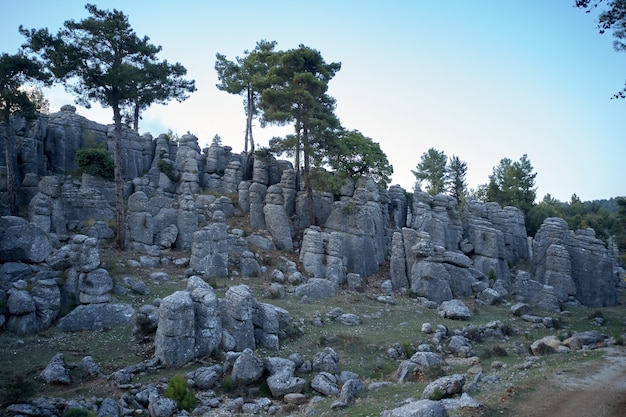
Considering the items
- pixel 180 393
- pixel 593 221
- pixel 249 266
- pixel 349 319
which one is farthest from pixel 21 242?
pixel 593 221

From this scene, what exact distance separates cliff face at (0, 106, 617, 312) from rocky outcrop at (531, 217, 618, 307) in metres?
0.10

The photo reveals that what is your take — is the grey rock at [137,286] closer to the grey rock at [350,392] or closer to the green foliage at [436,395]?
the grey rock at [350,392]

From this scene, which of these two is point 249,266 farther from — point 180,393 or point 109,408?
point 109,408

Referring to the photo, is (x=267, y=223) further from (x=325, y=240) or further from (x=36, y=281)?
(x=36, y=281)

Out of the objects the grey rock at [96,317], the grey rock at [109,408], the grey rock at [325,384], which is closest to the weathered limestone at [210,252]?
the grey rock at [96,317]

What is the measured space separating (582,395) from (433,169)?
60.4 metres

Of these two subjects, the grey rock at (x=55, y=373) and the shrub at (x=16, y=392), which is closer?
the shrub at (x=16, y=392)

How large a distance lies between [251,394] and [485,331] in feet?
54.2

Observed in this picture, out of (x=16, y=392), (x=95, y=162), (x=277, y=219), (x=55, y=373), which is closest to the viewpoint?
(x=16, y=392)

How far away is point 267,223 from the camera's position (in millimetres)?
42531

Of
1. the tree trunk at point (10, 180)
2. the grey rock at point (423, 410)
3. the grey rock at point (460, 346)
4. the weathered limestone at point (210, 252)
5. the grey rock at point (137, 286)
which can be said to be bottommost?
the grey rock at point (460, 346)

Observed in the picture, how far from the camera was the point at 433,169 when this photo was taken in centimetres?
7225

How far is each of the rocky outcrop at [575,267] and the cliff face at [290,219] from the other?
0.10 meters

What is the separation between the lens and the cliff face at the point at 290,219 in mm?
36562
